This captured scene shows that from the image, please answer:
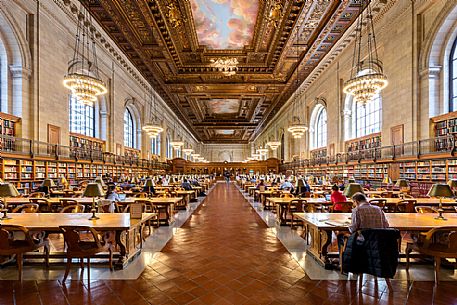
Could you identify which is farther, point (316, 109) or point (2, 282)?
point (316, 109)

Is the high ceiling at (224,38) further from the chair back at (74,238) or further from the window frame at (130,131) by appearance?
the chair back at (74,238)

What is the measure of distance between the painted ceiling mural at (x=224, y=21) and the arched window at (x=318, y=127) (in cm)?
955

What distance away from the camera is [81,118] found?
45.8 ft

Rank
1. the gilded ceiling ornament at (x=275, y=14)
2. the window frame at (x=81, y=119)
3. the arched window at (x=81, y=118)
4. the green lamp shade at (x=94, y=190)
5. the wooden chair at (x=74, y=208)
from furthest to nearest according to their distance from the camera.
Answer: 1. the arched window at (x=81, y=118)
2. the window frame at (x=81, y=119)
3. the gilded ceiling ornament at (x=275, y=14)
4. the wooden chair at (x=74, y=208)
5. the green lamp shade at (x=94, y=190)

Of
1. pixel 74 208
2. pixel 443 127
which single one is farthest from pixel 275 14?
pixel 74 208

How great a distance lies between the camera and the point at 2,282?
3.49 metres

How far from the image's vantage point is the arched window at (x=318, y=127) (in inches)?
811

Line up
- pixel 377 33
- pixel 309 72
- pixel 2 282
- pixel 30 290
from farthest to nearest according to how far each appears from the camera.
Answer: pixel 309 72 → pixel 377 33 → pixel 2 282 → pixel 30 290

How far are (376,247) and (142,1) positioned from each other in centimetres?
1060

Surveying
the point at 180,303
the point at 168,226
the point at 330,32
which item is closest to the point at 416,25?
the point at 330,32

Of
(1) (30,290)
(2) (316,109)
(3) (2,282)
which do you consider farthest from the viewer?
(2) (316,109)

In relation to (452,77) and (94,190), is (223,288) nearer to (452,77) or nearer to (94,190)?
(94,190)

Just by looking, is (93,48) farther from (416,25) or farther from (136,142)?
(416,25)

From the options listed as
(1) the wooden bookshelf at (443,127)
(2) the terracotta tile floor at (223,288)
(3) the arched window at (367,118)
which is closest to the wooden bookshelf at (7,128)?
(2) the terracotta tile floor at (223,288)
